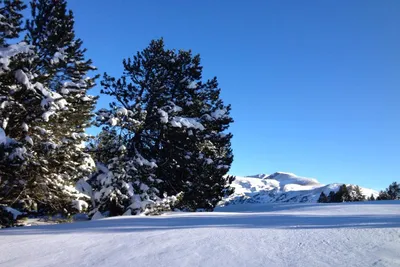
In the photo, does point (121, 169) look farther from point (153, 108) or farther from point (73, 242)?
point (73, 242)

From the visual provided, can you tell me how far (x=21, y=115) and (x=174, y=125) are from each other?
22.4 ft

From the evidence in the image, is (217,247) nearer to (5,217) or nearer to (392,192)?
(5,217)

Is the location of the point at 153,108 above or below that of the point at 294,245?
above

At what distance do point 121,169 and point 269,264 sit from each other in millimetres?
10773

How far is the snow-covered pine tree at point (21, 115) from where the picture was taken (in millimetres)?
8391

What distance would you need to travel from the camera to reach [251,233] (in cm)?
500

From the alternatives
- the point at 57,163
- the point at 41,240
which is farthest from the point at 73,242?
the point at 57,163

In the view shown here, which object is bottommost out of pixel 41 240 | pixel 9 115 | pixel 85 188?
pixel 41 240

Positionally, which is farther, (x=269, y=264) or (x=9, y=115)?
(x=9, y=115)

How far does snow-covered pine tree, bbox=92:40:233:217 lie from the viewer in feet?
49.7

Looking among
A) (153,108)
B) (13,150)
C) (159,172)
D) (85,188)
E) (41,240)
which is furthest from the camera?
(159,172)

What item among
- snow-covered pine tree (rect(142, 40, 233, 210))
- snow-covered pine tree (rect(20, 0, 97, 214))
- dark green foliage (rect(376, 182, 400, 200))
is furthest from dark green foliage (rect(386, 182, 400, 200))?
snow-covered pine tree (rect(20, 0, 97, 214))

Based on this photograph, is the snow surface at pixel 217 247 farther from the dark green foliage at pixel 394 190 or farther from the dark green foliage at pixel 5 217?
the dark green foliage at pixel 394 190

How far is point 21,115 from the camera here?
9508 mm
